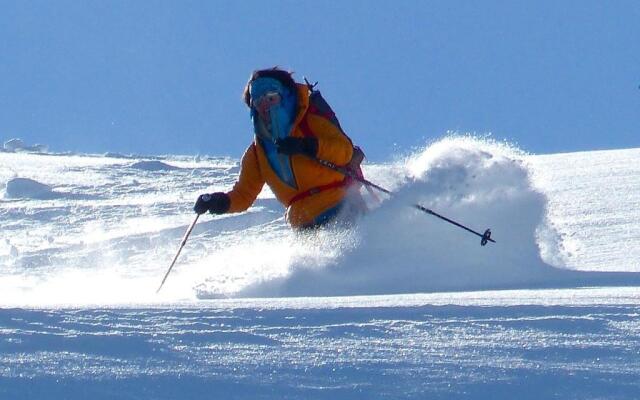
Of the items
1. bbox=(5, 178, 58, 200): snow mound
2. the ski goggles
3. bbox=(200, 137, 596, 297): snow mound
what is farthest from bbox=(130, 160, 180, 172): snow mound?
the ski goggles

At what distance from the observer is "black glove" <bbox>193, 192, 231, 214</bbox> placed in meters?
7.96

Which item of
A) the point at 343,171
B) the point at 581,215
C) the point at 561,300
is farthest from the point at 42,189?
the point at 561,300

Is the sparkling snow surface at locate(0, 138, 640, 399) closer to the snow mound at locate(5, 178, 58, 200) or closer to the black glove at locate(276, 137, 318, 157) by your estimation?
the snow mound at locate(5, 178, 58, 200)

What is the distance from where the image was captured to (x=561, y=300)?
4.41 m

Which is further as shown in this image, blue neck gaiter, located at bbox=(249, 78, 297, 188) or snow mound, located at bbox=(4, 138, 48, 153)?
snow mound, located at bbox=(4, 138, 48, 153)

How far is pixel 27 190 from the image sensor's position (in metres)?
16.7

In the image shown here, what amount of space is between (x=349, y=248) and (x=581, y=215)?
385 cm

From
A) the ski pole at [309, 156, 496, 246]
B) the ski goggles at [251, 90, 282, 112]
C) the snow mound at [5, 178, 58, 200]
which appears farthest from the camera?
the snow mound at [5, 178, 58, 200]

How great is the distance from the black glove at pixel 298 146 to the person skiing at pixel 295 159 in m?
0.04

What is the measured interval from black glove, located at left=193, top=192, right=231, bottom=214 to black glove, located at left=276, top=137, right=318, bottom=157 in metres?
0.68

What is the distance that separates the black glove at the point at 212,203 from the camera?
7.96 meters

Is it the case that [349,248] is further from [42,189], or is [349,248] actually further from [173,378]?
[42,189]

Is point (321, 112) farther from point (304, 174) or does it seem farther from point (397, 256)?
point (397, 256)

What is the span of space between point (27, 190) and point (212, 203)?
366 inches
